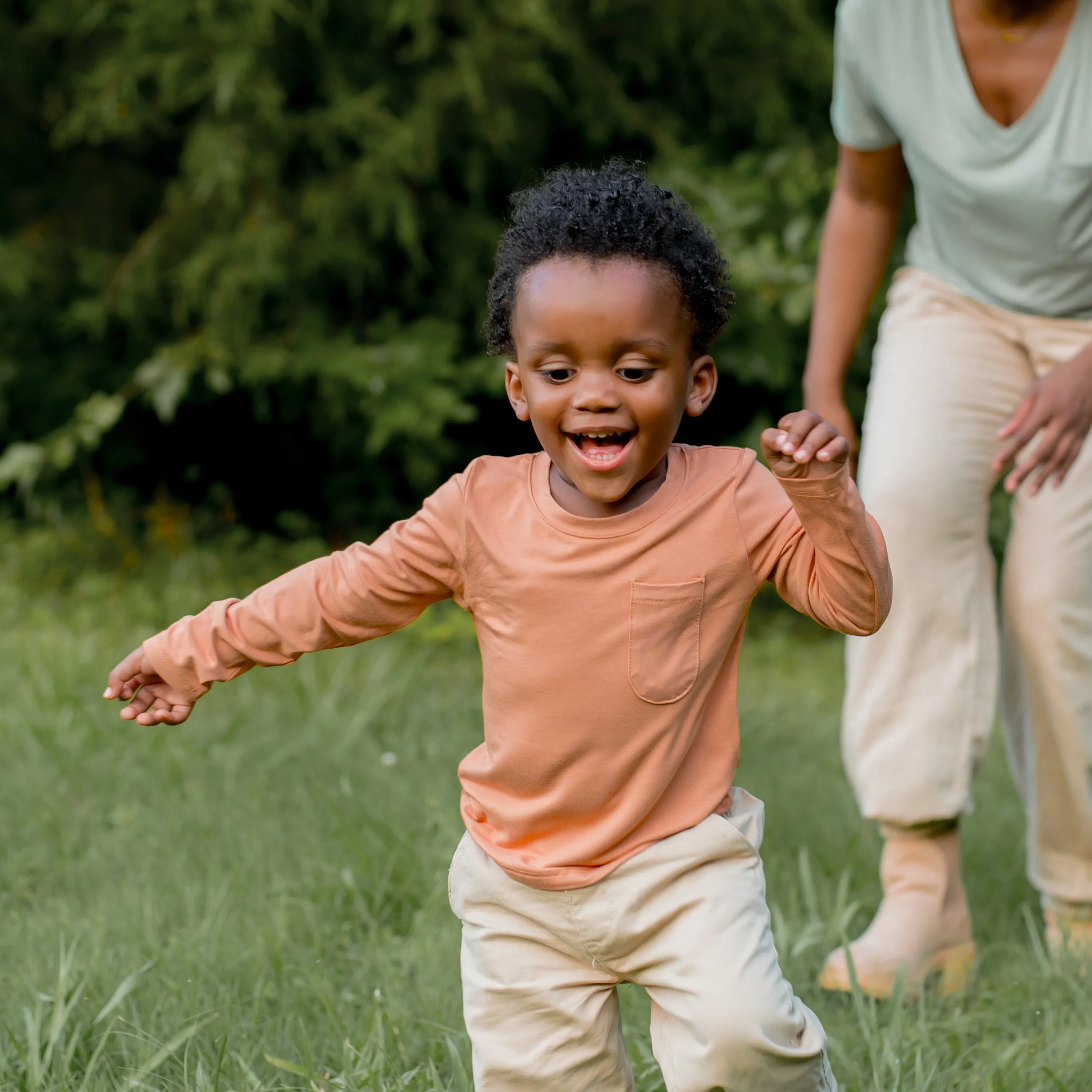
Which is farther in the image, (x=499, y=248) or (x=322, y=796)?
(x=322, y=796)

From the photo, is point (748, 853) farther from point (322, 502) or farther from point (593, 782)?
point (322, 502)

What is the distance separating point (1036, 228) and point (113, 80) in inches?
147

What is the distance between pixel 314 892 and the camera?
2.96 metres

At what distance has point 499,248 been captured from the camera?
2.10 meters

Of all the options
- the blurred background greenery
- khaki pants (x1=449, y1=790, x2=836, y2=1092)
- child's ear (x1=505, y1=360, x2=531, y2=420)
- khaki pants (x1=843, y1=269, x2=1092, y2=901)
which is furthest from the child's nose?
the blurred background greenery

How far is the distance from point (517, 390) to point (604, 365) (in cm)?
20

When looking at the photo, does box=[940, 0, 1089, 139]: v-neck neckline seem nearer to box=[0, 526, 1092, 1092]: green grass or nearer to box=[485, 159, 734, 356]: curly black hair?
box=[485, 159, 734, 356]: curly black hair

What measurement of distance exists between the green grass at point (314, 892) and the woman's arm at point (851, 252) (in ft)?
3.39

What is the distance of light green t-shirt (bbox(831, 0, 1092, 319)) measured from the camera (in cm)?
270

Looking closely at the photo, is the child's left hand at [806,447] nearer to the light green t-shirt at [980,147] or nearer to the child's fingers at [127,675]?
the child's fingers at [127,675]

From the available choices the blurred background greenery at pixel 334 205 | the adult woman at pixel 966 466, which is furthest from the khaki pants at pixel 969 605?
the blurred background greenery at pixel 334 205

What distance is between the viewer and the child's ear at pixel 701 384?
1965mm

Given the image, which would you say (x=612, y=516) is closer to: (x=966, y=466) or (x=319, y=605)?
(x=319, y=605)

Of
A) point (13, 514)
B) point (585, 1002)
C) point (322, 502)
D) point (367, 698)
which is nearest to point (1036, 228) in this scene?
point (585, 1002)
